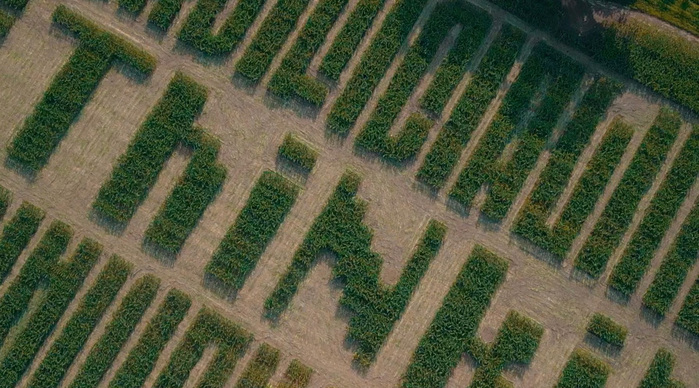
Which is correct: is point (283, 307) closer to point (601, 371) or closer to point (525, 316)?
point (525, 316)

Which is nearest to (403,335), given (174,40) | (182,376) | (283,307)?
(283,307)

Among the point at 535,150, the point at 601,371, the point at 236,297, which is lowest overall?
the point at 236,297

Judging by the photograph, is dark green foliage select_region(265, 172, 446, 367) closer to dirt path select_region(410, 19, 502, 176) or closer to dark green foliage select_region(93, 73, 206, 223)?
dirt path select_region(410, 19, 502, 176)

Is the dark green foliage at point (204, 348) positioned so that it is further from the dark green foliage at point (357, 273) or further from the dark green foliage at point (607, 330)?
the dark green foliage at point (607, 330)

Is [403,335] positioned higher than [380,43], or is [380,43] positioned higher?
[380,43]

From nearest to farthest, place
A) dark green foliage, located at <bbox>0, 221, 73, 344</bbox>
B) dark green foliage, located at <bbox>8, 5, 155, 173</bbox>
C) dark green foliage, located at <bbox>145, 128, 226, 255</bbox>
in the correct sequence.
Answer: dark green foliage, located at <bbox>0, 221, 73, 344</bbox>
dark green foliage, located at <bbox>145, 128, 226, 255</bbox>
dark green foliage, located at <bbox>8, 5, 155, 173</bbox>

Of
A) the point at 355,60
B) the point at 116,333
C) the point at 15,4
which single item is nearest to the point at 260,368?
the point at 116,333

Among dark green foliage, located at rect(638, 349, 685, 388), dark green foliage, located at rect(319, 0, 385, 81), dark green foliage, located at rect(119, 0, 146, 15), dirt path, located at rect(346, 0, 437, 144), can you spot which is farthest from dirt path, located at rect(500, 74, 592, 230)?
dark green foliage, located at rect(119, 0, 146, 15)
